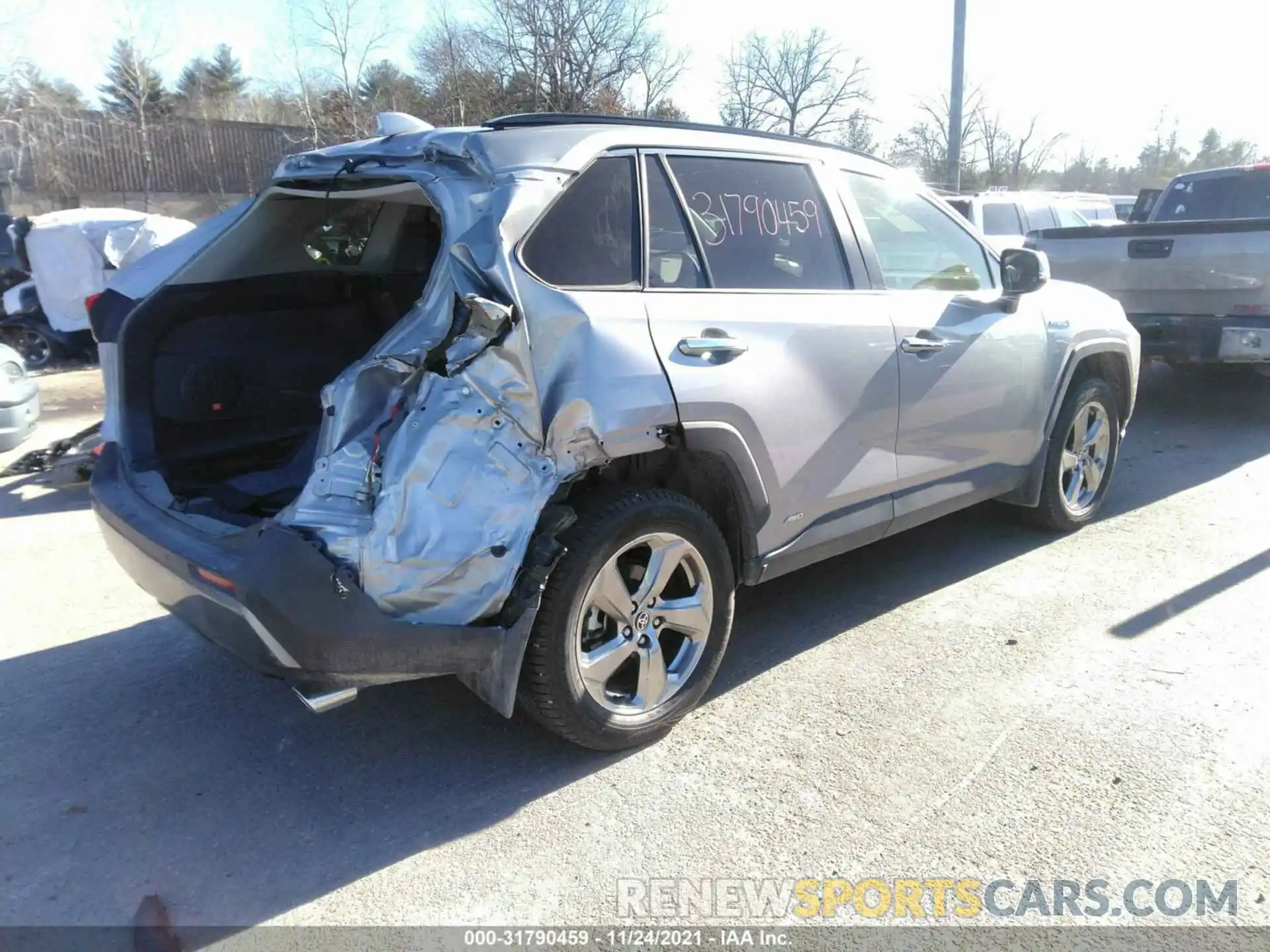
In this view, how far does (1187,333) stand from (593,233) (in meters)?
6.29

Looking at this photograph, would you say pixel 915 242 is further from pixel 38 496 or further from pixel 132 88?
pixel 132 88

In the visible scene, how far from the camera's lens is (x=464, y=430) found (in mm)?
2645

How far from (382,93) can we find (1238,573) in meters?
26.4

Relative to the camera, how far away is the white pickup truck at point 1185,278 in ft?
23.6

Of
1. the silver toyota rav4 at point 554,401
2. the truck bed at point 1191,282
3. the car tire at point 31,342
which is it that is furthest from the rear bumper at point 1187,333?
the car tire at point 31,342

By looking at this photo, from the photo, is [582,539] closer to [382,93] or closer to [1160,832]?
[1160,832]

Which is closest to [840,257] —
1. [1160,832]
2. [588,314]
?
[588,314]

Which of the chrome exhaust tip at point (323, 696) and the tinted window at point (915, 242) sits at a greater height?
the tinted window at point (915, 242)

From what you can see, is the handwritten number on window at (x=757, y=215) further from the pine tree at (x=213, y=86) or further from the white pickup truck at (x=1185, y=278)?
the pine tree at (x=213, y=86)

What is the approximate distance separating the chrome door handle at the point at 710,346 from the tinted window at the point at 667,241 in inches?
8.6

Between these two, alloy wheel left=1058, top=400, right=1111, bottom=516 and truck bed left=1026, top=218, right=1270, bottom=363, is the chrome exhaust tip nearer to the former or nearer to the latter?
alloy wheel left=1058, top=400, right=1111, bottom=516

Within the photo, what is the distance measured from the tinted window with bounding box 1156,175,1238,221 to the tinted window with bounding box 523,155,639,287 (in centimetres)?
878

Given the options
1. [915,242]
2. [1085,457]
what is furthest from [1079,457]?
[915,242]

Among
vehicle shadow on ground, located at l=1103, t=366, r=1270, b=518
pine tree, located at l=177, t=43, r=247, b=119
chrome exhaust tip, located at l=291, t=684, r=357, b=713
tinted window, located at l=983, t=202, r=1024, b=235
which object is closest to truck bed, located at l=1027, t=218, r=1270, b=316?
vehicle shadow on ground, located at l=1103, t=366, r=1270, b=518
